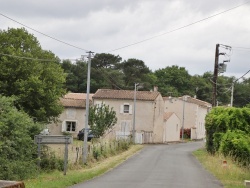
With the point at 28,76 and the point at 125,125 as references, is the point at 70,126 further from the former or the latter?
the point at 28,76

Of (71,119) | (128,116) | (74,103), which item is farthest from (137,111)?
(71,119)

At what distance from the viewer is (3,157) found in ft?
67.4

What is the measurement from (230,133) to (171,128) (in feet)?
130

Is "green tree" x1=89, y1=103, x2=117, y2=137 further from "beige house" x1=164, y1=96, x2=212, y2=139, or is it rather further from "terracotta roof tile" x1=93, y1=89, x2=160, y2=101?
"beige house" x1=164, y1=96, x2=212, y2=139

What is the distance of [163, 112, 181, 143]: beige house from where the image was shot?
71562mm

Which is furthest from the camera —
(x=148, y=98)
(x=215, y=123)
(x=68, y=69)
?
(x=68, y=69)

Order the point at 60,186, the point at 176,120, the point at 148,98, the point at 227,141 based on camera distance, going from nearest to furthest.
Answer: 1. the point at 60,186
2. the point at 227,141
3. the point at 148,98
4. the point at 176,120

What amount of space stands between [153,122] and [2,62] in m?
26.7

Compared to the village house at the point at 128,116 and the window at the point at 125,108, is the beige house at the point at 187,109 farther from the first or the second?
the window at the point at 125,108

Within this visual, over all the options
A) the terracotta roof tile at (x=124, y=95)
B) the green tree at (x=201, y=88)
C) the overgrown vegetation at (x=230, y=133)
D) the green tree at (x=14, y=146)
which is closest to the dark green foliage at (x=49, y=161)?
the green tree at (x=14, y=146)

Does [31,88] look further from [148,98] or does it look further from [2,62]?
[148,98]

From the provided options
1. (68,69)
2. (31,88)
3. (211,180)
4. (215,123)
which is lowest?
(211,180)

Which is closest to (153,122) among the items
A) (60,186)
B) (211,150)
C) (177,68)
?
(211,150)

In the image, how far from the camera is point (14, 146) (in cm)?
2192
